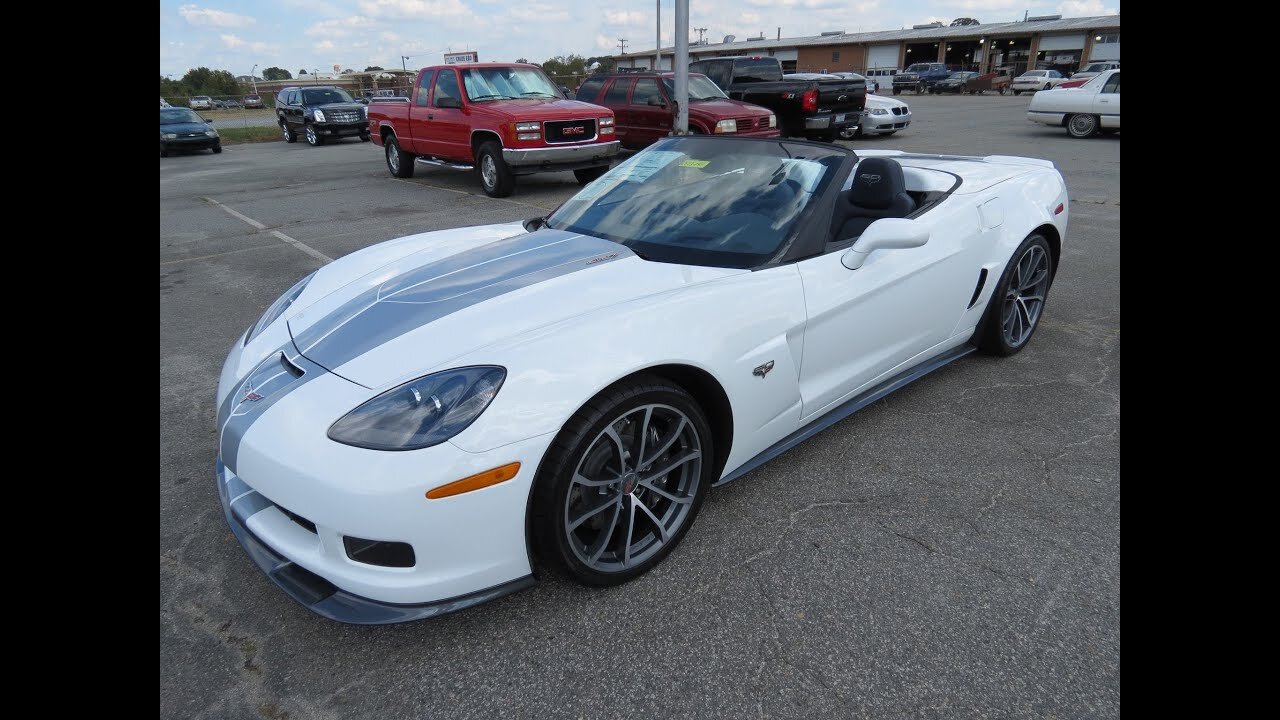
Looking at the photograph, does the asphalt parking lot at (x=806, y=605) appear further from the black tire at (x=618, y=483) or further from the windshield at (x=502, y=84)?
the windshield at (x=502, y=84)

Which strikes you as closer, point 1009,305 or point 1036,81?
point 1009,305

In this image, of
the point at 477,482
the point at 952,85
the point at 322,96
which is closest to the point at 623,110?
the point at 477,482

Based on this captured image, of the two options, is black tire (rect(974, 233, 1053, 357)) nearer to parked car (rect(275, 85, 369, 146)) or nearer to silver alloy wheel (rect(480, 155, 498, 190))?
silver alloy wheel (rect(480, 155, 498, 190))

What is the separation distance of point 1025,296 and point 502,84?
8.78 metres

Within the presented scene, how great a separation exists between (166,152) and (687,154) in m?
20.9

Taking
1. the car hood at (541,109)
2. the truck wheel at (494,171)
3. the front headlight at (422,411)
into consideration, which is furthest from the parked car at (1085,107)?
the front headlight at (422,411)

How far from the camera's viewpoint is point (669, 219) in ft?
9.65

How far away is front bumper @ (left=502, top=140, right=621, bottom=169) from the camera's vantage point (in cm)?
968

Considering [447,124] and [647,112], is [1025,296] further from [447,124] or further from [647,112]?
[647,112]

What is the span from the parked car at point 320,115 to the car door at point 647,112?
11077 mm

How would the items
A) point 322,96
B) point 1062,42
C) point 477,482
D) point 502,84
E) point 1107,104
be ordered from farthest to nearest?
point 1062,42 < point 322,96 < point 1107,104 < point 502,84 < point 477,482

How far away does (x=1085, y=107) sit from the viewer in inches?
577

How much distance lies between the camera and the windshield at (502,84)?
1053cm
